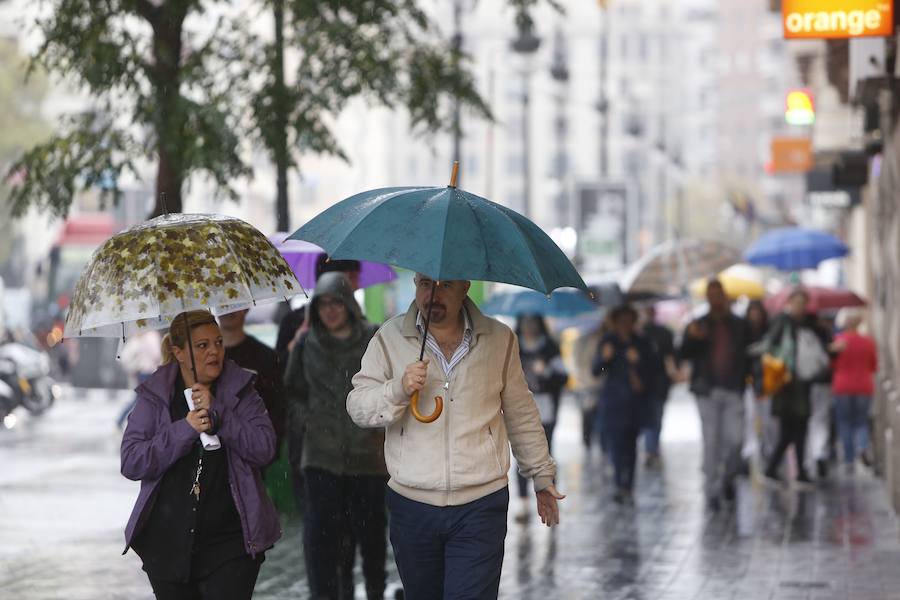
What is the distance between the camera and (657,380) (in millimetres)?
16625

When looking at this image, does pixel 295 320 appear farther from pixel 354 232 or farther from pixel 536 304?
pixel 536 304

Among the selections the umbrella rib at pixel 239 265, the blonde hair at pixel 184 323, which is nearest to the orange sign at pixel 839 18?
the umbrella rib at pixel 239 265

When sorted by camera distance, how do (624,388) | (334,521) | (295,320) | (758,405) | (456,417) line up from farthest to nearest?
1. (758,405)
2. (624,388)
3. (295,320)
4. (334,521)
5. (456,417)

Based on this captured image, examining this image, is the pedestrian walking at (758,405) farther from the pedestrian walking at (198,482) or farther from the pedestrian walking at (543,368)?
the pedestrian walking at (198,482)

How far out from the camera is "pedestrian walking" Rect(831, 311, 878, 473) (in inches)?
727

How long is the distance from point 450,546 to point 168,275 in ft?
4.64

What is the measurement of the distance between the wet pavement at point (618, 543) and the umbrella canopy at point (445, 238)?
4227 mm

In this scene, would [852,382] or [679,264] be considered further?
[679,264]

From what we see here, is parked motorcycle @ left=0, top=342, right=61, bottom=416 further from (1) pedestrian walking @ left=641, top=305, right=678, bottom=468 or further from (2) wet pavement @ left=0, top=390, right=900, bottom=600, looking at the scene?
(1) pedestrian walking @ left=641, top=305, right=678, bottom=468

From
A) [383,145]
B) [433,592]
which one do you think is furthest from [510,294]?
[383,145]

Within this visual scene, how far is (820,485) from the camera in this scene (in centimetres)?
1708

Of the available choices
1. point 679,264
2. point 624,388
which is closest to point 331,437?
point 624,388

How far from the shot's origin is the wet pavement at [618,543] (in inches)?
412

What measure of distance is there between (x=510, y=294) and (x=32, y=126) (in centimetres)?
4990
